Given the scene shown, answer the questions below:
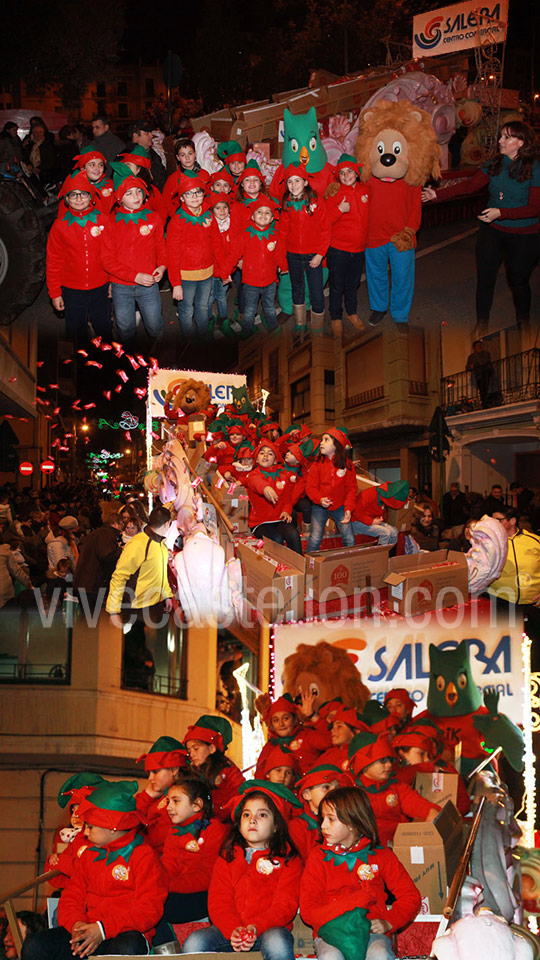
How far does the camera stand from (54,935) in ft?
11.3

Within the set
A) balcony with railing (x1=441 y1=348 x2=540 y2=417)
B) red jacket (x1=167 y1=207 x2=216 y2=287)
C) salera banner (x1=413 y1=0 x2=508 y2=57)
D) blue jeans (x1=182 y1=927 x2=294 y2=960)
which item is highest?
salera banner (x1=413 y1=0 x2=508 y2=57)

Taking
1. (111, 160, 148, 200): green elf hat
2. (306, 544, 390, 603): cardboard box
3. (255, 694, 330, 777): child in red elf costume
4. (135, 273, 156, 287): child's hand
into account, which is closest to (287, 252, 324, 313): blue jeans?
(135, 273, 156, 287): child's hand

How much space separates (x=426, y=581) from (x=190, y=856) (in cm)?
255

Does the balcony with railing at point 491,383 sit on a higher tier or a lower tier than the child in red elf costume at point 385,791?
higher

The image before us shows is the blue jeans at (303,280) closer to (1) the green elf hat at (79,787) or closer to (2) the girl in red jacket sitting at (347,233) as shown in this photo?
(2) the girl in red jacket sitting at (347,233)

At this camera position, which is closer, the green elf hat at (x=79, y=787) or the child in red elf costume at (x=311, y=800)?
the green elf hat at (x=79, y=787)

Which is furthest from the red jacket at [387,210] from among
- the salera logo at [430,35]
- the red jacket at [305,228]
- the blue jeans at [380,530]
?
the salera logo at [430,35]

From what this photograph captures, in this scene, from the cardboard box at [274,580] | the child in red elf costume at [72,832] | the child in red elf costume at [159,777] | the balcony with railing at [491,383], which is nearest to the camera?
the child in red elf costume at [72,832]

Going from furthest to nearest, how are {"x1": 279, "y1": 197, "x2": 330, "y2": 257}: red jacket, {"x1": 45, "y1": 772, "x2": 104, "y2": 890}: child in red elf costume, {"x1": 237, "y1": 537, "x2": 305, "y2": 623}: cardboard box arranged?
{"x1": 279, "y1": 197, "x2": 330, "y2": 257}: red jacket < {"x1": 237, "y1": 537, "x2": 305, "y2": 623}: cardboard box < {"x1": 45, "y1": 772, "x2": 104, "y2": 890}: child in red elf costume

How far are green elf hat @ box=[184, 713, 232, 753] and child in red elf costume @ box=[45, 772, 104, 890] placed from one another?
3.42 ft

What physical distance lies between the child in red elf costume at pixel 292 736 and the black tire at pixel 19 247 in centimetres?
387

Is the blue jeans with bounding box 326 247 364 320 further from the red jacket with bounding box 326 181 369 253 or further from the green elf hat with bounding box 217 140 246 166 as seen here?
the green elf hat with bounding box 217 140 246 166

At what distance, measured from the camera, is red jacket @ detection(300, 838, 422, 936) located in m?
3.42

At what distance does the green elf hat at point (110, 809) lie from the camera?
3.63 metres
